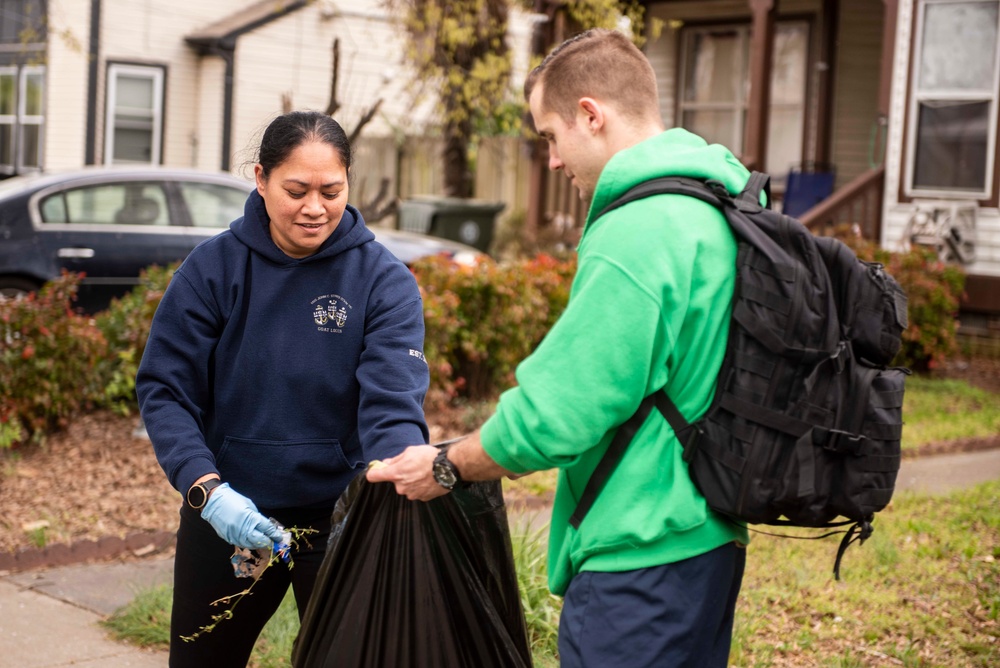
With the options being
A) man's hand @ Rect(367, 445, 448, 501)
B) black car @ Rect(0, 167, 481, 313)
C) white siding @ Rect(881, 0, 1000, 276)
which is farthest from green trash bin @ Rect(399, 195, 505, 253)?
man's hand @ Rect(367, 445, 448, 501)

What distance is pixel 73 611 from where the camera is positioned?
4562 millimetres

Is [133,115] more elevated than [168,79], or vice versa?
[168,79]

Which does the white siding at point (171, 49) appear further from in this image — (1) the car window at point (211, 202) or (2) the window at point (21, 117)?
(1) the car window at point (211, 202)

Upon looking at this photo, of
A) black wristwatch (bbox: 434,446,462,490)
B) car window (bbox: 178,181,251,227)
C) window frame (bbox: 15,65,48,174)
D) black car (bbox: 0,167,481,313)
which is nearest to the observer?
black wristwatch (bbox: 434,446,462,490)

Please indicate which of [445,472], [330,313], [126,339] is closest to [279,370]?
[330,313]

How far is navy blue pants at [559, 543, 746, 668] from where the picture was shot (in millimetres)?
2170

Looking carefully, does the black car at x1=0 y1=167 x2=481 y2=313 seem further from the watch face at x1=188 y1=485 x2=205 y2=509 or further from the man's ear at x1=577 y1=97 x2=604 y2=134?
the man's ear at x1=577 y1=97 x2=604 y2=134

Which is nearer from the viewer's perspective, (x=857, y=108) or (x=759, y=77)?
(x=759, y=77)

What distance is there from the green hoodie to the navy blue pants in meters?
0.03

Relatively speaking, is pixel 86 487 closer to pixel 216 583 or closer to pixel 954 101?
pixel 216 583

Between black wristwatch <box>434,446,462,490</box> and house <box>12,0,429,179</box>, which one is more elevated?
house <box>12,0,429,179</box>

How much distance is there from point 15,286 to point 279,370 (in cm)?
748

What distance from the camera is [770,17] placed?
43.3ft

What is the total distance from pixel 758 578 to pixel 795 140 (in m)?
11.0
